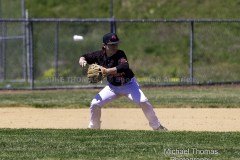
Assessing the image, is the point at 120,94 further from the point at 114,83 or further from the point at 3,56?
the point at 3,56

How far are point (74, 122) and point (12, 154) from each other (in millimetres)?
4189

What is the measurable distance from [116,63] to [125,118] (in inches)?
103

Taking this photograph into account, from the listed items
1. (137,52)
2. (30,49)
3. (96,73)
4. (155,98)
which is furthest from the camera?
(137,52)

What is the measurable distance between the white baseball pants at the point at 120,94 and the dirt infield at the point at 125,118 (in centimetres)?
95

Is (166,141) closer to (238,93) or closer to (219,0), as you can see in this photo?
(238,93)

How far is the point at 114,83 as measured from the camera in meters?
11.8

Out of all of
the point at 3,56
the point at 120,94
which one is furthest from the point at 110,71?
the point at 3,56

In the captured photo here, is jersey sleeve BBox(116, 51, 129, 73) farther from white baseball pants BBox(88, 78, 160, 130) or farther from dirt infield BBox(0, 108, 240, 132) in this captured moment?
dirt infield BBox(0, 108, 240, 132)

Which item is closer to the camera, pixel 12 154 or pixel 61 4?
pixel 12 154

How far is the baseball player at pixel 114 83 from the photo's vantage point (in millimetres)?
11586

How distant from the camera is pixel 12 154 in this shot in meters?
9.40

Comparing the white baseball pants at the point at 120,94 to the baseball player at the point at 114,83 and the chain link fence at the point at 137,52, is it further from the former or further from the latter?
the chain link fence at the point at 137,52

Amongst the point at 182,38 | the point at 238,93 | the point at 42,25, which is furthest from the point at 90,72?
the point at 42,25

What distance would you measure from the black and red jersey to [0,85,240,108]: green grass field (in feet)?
13.9
